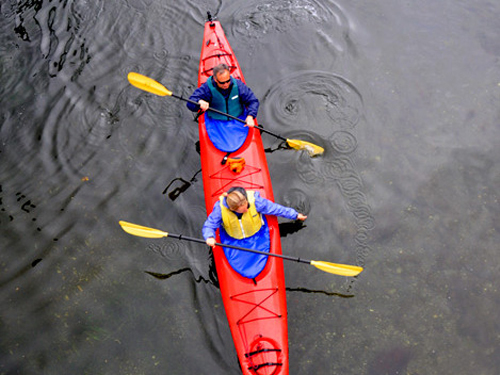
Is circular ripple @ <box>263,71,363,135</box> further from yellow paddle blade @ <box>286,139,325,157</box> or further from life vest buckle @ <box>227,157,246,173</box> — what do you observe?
life vest buckle @ <box>227,157,246,173</box>

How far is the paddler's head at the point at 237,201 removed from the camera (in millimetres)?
4277

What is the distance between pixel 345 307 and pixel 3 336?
4071 millimetres

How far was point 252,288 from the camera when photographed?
4.50m

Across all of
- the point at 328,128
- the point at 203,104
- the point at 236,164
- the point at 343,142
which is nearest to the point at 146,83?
the point at 203,104

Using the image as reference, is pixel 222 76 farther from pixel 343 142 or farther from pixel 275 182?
pixel 343 142

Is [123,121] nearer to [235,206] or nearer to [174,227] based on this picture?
[174,227]

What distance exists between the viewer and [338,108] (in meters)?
6.50

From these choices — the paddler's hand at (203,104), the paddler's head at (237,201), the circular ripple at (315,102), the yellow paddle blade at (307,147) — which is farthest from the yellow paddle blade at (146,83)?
the paddler's head at (237,201)

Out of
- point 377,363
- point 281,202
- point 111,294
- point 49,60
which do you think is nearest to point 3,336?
point 111,294

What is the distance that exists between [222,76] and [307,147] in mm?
1625

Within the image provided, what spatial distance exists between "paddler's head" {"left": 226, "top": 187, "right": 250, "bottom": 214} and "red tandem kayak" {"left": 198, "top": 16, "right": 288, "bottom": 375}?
642 millimetres

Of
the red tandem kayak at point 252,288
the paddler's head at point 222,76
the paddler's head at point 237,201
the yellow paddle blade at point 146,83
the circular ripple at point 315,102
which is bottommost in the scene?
the red tandem kayak at point 252,288

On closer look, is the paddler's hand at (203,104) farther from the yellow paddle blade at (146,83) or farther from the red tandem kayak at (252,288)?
the yellow paddle blade at (146,83)

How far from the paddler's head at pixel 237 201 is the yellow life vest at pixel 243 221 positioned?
15 centimetres
